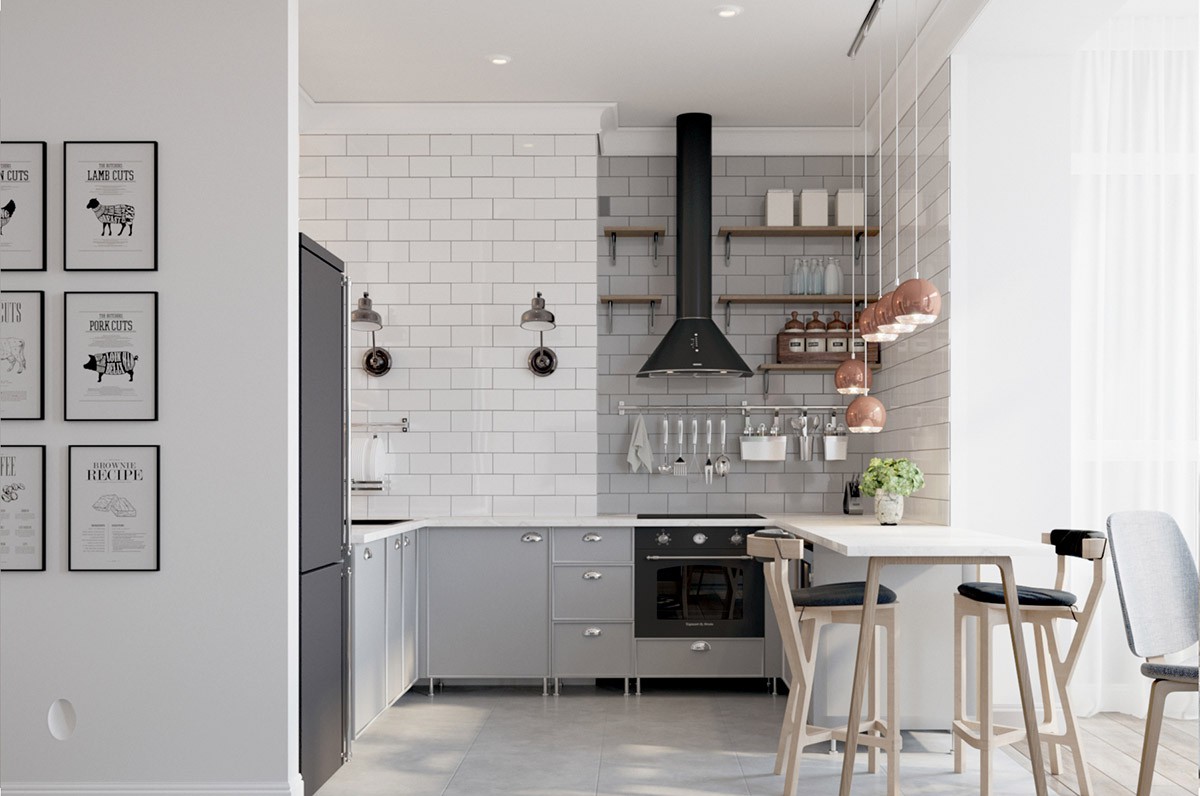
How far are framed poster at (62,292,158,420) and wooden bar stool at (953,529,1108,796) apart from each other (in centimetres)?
270

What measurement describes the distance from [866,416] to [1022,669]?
143 centimetres

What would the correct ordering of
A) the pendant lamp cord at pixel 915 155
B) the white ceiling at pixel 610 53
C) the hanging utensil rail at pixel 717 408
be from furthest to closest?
the hanging utensil rail at pixel 717 408, the pendant lamp cord at pixel 915 155, the white ceiling at pixel 610 53

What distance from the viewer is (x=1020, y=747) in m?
4.18

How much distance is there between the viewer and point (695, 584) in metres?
5.37

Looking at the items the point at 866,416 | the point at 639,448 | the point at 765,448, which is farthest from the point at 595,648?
the point at 866,416

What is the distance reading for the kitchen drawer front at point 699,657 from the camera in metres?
5.32

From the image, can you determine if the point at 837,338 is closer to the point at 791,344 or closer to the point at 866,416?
the point at 791,344

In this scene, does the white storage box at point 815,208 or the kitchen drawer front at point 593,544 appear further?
the white storage box at point 815,208

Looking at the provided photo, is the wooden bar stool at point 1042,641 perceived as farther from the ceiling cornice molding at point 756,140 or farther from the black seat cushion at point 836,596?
the ceiling cornice molding at point 756,140

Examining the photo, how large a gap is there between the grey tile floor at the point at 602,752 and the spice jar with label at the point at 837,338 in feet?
6.03

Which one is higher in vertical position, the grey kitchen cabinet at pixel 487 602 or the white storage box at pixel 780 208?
the white storage box at pixel 780 208

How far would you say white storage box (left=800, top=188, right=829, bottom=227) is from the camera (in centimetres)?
592

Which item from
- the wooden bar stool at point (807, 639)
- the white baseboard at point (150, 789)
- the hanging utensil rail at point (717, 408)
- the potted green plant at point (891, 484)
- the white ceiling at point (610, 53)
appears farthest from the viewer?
the hanging utensil rail at point (717, 408)

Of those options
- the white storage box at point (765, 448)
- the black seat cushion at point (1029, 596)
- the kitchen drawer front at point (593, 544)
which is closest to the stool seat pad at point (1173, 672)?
the black seat cushion at point (1029, 596)
